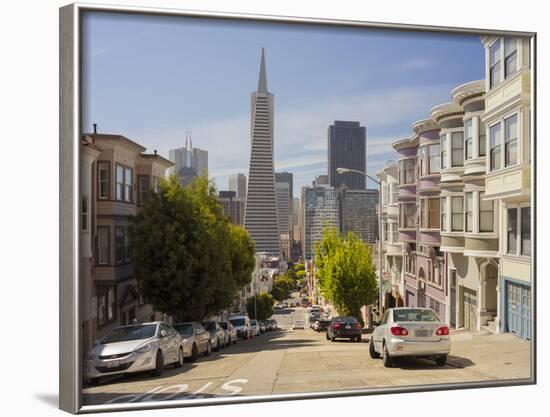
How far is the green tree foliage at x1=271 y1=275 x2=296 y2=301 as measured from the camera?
12531mm

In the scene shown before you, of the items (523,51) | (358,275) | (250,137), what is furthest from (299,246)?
(523,51)

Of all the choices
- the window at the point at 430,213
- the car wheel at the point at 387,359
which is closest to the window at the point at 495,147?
the window at the point at 430,213

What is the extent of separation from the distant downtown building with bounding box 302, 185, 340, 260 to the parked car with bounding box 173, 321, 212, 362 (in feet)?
7.79

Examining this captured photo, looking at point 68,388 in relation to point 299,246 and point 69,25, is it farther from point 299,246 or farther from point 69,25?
point 69,25

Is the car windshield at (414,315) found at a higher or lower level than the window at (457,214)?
lower

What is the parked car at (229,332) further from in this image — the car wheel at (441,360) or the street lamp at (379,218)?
the car wheel at (441,360)

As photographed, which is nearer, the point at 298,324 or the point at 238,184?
the point at 238,184

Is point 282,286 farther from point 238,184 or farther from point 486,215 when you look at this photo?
point 486,215

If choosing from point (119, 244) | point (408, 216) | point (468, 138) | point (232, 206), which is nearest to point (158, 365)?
point (119, 244)

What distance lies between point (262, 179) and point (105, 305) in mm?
3404

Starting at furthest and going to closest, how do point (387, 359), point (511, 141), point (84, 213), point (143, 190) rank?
point (511, 141)
point (387, 359)
point (143, 190)
point (84, 213)

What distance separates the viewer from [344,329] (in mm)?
13203

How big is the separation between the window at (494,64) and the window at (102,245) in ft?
24.1

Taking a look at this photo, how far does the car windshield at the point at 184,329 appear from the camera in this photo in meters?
11.6
